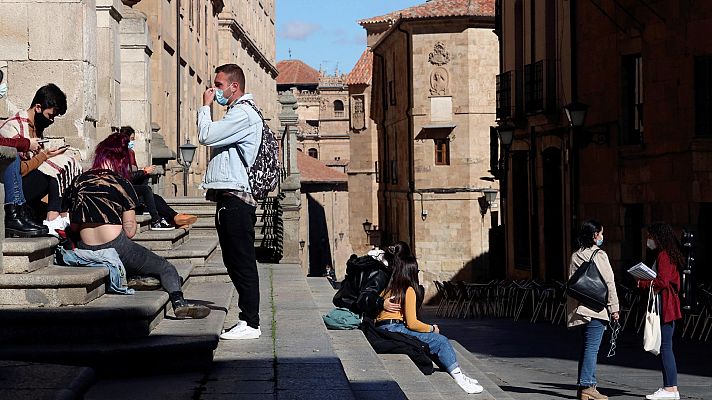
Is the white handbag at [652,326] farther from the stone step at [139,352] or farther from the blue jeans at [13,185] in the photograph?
the blue jeans at [13,185]

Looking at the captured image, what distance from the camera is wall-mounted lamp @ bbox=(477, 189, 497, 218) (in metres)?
41.6

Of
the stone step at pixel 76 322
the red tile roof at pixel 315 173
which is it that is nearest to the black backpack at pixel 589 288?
the stone step at pixel 76 322

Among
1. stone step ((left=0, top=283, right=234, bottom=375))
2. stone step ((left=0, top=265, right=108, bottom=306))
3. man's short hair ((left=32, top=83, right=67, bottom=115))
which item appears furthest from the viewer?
man's short hair ((left=32, top=83, right=67, bottom=115))

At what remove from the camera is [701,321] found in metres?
19.7

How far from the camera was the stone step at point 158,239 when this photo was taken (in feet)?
38.2

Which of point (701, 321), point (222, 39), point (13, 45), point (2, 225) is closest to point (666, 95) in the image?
point (701, 321)

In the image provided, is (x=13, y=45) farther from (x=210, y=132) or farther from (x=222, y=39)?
(x=222, y=39)

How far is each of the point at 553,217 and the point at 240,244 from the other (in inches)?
781

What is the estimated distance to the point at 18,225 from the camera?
8.58m

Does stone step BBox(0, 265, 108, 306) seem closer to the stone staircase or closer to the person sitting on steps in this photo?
the stone staircase

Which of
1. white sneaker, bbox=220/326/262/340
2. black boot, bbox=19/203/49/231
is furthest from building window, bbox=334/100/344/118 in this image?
white sneaker, bbox=220/326/262/340

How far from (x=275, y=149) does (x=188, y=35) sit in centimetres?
2881

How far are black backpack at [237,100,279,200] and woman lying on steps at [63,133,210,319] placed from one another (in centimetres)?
79

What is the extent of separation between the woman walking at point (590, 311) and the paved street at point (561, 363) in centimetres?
113
